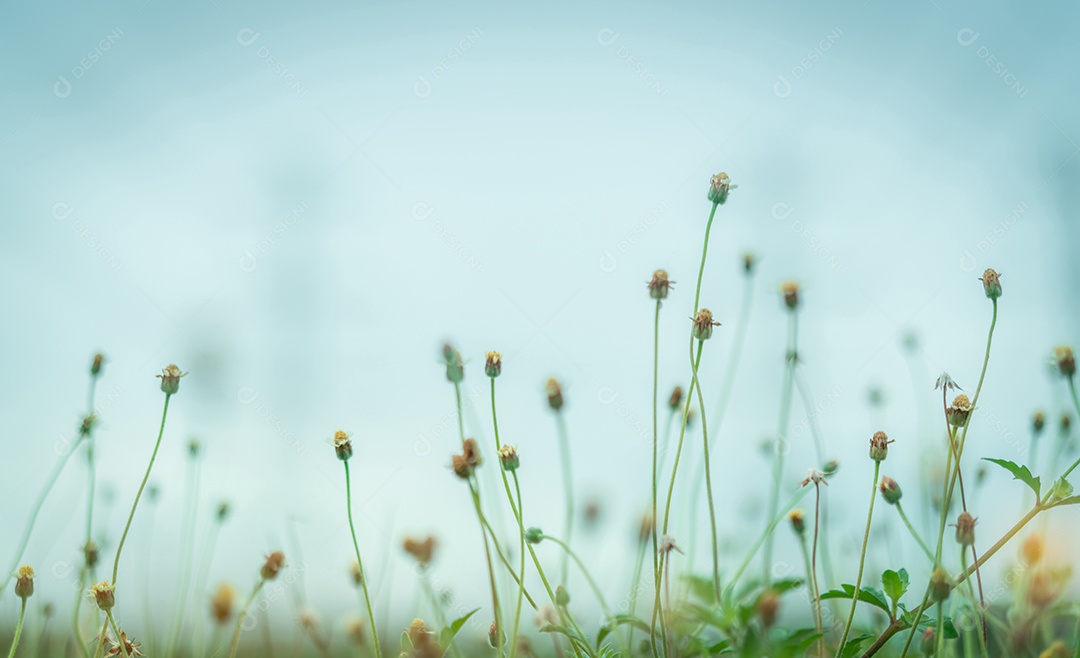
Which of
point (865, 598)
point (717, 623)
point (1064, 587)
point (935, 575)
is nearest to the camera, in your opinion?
point (717, 623)

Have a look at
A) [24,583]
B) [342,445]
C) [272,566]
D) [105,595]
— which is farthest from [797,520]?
[24,583]

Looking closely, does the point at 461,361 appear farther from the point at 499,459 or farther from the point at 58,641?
the point at 58,641

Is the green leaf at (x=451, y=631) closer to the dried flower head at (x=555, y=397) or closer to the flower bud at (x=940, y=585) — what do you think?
the dried flower head at (x=555, y=397)

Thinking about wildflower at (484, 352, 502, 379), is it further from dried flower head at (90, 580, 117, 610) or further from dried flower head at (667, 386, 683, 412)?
dried flower head at (90, 580, 117, 610)

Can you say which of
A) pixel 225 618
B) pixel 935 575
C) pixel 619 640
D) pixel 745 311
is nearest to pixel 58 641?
pixel 225 618

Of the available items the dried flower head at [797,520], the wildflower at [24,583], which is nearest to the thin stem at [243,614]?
the wildflower at [24,583]
